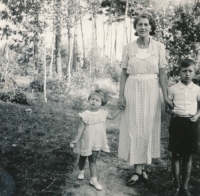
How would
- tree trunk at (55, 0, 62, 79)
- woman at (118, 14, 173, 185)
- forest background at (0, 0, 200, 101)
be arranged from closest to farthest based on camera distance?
woman at (118, 14, 173, 185), forest background at (0, 0, 200, 101), tree trunk at (55, 0, 62, 79)

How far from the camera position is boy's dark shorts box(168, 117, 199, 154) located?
2543 mm

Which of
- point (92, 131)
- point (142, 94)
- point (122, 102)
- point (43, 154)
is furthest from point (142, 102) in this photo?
point (43, 154)

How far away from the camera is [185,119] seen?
2.54 meters

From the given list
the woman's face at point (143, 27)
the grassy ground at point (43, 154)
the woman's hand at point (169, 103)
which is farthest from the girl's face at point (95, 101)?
the grassy ground at point (43, 154)

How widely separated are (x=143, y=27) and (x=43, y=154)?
7.05ft

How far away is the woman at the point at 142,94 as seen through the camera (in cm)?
277

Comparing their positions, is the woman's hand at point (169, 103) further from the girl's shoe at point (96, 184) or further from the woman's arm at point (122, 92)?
the girl's shoe at point (96, 184)

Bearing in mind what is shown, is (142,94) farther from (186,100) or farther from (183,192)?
(183,192)

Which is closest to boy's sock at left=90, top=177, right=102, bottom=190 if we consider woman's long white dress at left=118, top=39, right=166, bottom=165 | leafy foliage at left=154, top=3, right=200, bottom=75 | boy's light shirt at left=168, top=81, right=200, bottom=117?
woman's long white dress at left=118, top=39, right=166, bottom=165

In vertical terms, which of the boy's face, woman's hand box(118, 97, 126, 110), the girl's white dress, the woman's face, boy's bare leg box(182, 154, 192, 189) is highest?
the woman's face

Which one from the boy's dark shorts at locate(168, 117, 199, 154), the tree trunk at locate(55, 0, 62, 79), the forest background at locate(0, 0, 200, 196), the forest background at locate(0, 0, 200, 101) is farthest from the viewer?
the tree trunk at locate(55, 0, 62, 79)

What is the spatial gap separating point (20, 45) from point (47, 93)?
4.40ft

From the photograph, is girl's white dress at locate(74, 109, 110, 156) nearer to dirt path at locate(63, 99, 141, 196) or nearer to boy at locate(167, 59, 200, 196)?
dirt path at locate(63, 99, 141, 196)

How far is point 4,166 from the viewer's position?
124 inches
